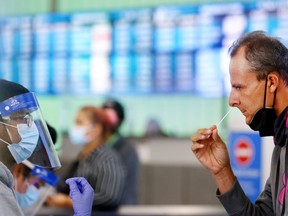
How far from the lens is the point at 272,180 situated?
2.59 meters

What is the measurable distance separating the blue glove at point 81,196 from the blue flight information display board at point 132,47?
6.00 meters

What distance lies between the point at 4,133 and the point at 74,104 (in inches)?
302

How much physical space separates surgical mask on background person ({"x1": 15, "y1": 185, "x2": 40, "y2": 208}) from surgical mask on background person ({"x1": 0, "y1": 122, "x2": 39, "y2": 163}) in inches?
34.4

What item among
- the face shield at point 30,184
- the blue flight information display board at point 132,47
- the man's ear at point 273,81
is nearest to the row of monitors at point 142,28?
the blue flight information display board at point 132,47

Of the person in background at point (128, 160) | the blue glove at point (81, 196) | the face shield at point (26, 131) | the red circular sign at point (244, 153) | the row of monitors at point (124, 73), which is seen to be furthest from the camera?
the row of monitors at point (124, 73)

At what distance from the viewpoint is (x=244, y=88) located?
2512 mm

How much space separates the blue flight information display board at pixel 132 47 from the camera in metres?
8.57

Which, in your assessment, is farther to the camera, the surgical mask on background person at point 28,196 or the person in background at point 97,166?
the person in background at point 97,166

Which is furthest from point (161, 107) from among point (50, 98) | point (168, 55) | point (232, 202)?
point (232, 202)

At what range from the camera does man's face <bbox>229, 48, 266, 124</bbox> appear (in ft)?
8.19

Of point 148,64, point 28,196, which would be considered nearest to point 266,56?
point 28,196

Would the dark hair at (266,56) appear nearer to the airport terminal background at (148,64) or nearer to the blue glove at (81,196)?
the blue glove at (81,196)

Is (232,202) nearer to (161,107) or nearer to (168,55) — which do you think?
(168,55)

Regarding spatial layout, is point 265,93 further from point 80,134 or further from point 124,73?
point 124,73
